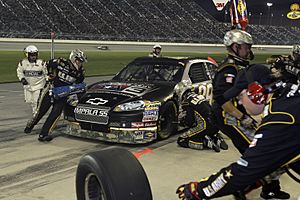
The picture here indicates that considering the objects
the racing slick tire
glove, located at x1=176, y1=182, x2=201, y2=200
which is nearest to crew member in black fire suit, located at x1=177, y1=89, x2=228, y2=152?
the racing slick tire

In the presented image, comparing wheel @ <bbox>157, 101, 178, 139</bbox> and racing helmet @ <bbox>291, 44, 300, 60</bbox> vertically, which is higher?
racing helmet @ <bbox>291, 44, 300, 60</bbox>

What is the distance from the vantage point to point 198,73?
8.08 metres

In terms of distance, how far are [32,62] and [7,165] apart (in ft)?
10.4

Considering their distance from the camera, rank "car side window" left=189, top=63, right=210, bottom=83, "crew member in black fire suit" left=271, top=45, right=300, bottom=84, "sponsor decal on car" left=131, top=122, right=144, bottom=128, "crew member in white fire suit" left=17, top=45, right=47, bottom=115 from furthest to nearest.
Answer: "crew member in white fire suit" left=17, top=45, right=47, bottom=115, "car side window" left=189, top=63, right=210, bottom=83, "crew member in black fire suit" left=271, top=45, right=300, bottom=84, "sponsor decal on car" left=131, top=122, right=144, bottom=128

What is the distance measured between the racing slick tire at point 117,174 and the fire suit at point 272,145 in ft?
2.30

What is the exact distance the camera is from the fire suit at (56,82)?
6974 millimetres

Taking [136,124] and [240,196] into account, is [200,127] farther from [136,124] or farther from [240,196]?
[240,196]

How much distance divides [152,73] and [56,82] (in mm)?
1873

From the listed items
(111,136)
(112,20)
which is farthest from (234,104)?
(112,20)

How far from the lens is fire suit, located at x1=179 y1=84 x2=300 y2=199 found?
2.16 metres

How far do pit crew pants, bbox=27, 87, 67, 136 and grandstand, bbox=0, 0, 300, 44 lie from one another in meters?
42.7

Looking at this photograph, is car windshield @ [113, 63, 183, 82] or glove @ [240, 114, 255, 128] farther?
car windshield @ [113, 63, 183, 82]

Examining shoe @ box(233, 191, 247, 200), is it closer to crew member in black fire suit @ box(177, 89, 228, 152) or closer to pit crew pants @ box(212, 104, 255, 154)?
pit crew pants @ box(212, 104, 255, 154)

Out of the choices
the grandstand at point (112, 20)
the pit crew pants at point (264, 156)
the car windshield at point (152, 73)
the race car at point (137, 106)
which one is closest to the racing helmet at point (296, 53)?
the race car at point (137, 106)
